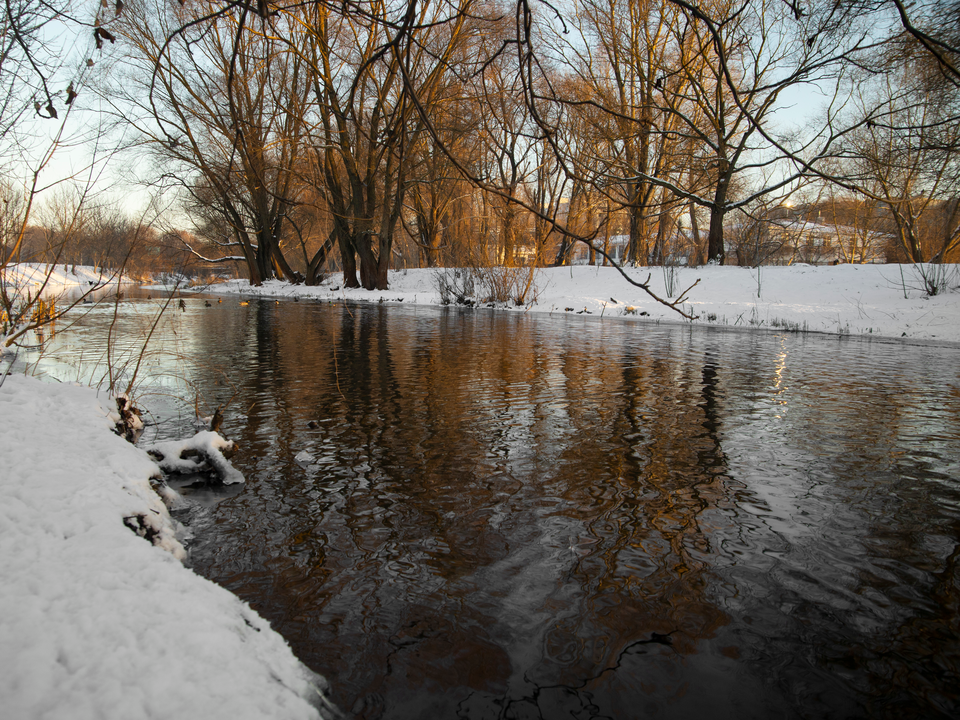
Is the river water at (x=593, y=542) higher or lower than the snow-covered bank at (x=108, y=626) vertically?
lower

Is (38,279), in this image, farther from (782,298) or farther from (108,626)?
(782,298)

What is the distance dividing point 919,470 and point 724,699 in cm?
341

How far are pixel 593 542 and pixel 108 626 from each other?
2.37 meters

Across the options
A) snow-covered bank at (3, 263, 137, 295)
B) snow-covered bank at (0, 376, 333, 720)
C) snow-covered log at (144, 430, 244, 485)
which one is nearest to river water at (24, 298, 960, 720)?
snow-covered log at (144, 430, 244, 485)

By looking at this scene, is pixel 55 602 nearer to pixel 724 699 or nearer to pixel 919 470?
pixel 724 699

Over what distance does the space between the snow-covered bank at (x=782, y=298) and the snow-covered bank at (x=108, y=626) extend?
13.1 m

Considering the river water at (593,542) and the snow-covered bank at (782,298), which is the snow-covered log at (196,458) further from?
the snow-covered bank at (782,298)

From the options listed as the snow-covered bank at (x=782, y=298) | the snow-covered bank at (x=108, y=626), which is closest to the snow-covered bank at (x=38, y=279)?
the snow-covered bank at (x=108, y=626)

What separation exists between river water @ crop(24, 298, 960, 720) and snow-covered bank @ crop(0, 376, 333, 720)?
490mm

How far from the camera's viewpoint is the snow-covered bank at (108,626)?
139cm

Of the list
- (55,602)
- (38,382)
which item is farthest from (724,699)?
(38,382)

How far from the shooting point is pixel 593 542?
3252 millimetres

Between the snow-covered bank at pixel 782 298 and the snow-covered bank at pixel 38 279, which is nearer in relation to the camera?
the snow-covered bank at pixel 38 279

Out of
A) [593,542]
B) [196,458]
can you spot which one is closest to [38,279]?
[196,458]
